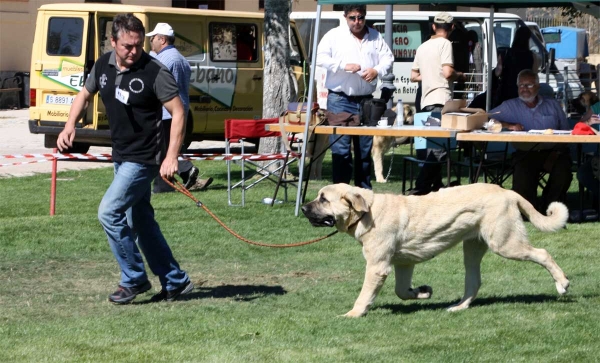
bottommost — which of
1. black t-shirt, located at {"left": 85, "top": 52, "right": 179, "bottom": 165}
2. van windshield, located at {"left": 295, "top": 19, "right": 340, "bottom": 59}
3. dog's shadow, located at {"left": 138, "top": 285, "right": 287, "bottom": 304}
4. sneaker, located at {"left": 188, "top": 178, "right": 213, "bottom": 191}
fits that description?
dog's shadow, located at {"left": 138, "top": 285, "right": 287, "bottom": 304}

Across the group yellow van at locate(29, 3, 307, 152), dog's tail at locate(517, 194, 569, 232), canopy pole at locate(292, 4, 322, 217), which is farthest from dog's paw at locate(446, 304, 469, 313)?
yellow van at locate(29, 3, 307, 152)

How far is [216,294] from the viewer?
7289 millimetres

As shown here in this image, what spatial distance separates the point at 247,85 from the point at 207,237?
27.0ft

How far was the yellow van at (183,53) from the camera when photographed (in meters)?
15.9

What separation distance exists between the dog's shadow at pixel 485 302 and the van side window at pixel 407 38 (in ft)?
49.7

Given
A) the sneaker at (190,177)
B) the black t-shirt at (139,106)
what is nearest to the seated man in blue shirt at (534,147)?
the sneaker at (190,177)

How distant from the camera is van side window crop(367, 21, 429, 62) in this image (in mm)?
21703

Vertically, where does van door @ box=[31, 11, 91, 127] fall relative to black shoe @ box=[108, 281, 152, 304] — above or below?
above

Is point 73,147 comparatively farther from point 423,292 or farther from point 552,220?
point 552,220

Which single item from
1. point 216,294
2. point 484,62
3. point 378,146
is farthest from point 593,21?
point 216,294

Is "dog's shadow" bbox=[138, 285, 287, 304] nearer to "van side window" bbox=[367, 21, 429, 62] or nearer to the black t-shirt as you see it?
the black t-shirt

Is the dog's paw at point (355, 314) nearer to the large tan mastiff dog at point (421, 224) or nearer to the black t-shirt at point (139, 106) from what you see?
the large tan mastiff dog at point (421, 224)

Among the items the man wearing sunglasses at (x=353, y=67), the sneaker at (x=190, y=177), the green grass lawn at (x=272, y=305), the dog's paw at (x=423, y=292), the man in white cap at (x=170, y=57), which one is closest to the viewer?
the green grass lawn at (x=272, y=305)

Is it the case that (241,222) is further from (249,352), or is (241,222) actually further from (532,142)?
(249,352)
